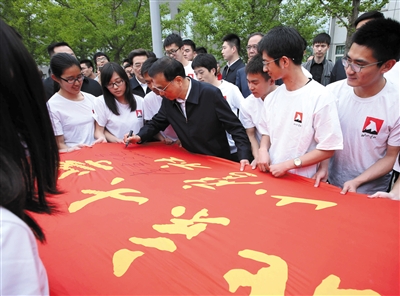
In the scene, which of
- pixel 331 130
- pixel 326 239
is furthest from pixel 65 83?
pixel 326 239

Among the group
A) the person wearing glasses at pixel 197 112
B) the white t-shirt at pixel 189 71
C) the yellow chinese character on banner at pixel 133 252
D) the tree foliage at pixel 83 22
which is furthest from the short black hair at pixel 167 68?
the tree foliage at pixel 83 22

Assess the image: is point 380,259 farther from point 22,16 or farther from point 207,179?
point 22,16

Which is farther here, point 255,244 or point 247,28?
point 247,28

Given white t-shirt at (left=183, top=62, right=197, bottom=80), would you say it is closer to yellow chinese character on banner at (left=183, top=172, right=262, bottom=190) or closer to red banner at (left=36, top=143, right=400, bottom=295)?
yellow chinese character on banner at (left=183, top=172, right=262, bottom=190)

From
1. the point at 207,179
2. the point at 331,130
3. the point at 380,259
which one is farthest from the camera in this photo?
the point at 207,179

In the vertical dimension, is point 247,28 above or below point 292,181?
above

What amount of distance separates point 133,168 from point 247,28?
305 inches

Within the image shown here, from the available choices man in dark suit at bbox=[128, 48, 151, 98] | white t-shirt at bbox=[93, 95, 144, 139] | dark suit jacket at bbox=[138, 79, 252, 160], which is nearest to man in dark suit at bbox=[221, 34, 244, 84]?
man in dark suit at bbox=[128, 48, 151, 98]

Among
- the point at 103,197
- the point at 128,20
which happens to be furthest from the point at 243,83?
the point at 128,20

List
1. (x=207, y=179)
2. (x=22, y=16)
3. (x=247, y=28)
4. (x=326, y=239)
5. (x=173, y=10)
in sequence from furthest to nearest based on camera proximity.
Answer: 1. (x=173, y=10)
2. (x=22, y=16)
3. (x=247, y=28)
4. (x=207, y=179)
5. (x=326, y=239)

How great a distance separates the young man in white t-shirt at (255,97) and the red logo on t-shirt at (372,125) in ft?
2.24

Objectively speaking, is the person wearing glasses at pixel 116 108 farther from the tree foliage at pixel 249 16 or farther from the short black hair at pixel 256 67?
the tree foliage at pixel 249 16

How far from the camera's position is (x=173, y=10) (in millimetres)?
16016

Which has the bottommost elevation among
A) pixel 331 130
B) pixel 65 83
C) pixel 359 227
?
pixel 359 227
